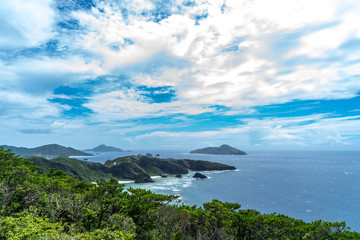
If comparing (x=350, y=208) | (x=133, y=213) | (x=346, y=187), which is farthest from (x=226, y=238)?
(x=346, y=187)

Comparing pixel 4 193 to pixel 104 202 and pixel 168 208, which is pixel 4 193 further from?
pixel 168 208

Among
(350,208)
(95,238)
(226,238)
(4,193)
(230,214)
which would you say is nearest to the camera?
(95,238)

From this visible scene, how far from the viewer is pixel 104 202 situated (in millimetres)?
29500

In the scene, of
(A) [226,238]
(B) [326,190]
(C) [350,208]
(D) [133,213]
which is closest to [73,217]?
(D) [133,213]

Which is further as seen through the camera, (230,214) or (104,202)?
(230,214)

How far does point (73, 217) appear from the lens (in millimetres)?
28062

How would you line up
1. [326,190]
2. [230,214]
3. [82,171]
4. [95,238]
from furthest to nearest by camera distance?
[82,171] < [326,190] < [230,214] < [95,238]

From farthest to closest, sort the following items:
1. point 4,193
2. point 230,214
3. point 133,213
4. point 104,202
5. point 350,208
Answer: point 350,208, point 133,213, point 230,214, point 104,202, point 4,193

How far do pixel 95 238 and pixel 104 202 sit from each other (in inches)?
630

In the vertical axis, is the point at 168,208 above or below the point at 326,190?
above

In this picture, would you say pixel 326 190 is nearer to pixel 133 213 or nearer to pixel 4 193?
pixel 133 213

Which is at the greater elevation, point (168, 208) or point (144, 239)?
point (168, 208)

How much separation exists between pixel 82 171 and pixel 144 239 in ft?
524

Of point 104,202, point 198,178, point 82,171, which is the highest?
point 104,202
